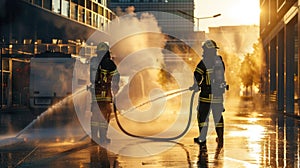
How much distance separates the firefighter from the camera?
11.9 metres

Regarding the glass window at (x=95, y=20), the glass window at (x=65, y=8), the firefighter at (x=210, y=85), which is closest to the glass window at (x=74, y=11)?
the glass window at (x=65, y=8)

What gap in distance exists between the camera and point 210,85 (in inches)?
469

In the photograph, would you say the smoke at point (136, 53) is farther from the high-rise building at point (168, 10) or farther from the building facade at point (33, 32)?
the high-rise building at point (168, 10)

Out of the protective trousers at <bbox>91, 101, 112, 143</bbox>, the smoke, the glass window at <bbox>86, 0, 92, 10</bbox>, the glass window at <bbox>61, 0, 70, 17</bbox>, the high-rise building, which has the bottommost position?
the protective trousers at <bbox>91, 101, 112, 143</bbox>

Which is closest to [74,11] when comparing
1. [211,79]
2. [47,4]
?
[47,4]

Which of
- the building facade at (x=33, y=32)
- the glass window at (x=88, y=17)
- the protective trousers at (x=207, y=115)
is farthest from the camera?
the glass window at (x=88, y=17)

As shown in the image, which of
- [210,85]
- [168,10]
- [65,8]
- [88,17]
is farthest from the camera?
[168,10]

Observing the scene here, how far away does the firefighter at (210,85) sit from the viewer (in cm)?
1188

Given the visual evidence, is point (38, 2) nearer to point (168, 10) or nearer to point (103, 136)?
point (103, 136)

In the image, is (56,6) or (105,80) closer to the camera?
(105,80)

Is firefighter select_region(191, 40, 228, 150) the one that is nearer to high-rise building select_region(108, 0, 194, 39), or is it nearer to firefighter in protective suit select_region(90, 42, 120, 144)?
firefighter in protective suit select_region(90, 42, 120, 144)

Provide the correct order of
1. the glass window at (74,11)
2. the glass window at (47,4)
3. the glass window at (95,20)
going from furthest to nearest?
1. the glass window at (95,20)
2. the glass window at (74,11)
3. the glass window at (47,4)

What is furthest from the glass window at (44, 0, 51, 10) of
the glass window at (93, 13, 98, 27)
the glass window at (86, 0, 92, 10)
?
the glass window at (93, 13, 98, 27)

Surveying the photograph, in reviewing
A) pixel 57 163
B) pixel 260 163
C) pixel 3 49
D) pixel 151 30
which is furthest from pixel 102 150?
pixel 151 30
